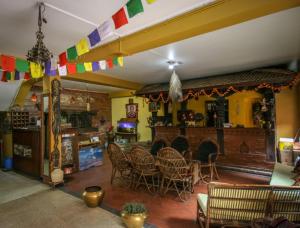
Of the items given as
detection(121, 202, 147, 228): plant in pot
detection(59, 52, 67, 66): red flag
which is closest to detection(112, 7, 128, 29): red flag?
detection(59, 52, 67, 66): red flag

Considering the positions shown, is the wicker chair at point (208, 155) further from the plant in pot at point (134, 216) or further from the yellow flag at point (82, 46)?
the yellow flag at point (82, 46)

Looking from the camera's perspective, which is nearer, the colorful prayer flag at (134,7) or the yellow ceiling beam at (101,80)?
the colorful prayer flag at (134,7)

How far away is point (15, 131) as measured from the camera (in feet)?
17.8

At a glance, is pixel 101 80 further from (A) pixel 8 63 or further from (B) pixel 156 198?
(B) pixel 156 198

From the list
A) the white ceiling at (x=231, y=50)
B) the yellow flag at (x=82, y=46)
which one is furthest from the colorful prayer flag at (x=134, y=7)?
the white ceiling at (x=231, y=50)

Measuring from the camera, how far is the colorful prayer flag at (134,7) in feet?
4.90

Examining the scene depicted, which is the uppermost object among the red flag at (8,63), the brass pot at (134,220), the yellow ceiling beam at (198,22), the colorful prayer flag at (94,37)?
the yellow ceiling beam at (198,22)

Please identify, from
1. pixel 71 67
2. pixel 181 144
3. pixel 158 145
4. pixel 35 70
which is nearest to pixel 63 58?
pixel 35 70

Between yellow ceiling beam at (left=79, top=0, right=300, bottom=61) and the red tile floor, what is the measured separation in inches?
98.2

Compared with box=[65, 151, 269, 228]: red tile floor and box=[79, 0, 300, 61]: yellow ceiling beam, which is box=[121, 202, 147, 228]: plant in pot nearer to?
box=[65, 151, 269, 228]: red tile floor

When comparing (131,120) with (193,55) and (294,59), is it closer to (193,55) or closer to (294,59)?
(193,55)

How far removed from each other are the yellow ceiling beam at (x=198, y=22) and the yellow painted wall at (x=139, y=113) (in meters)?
5.27

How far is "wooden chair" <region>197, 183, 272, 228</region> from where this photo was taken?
2.02 m

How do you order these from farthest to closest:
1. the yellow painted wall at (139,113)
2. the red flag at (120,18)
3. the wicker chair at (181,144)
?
1. the yellow painted wall at (139,113)
2. the wicker chair at (181,144)
3. the red flag at (120,18)
